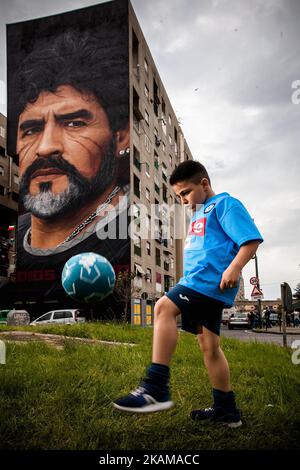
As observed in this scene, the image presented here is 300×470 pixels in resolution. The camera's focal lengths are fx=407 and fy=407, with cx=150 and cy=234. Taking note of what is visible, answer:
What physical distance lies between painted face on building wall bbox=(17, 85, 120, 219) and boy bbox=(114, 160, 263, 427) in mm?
27562

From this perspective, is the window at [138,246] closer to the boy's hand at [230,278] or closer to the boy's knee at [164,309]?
the boy's knee at [164,309]

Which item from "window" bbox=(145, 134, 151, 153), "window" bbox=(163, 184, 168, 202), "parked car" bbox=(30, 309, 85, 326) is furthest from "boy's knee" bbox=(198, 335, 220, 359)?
"window" bbox=(163, 184, 168, 202)

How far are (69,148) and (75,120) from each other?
2213 millimetres

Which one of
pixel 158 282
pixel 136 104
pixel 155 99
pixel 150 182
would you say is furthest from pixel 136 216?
pixel 155 99

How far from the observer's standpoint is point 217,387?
2.69 meters

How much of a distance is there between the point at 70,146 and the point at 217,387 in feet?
96.9

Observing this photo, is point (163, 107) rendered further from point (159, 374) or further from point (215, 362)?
point (159, 374)

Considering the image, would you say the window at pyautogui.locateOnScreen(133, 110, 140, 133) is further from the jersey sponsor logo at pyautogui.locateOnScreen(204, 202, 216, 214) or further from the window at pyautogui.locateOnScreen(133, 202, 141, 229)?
the jersey sponsor logo at pyautogui.locateOnScreen(204, 202, 216, 214)

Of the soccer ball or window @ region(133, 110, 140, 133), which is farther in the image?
window @ region(133, 110, 140, 133)

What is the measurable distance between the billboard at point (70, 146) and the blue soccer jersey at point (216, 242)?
26.3 meters

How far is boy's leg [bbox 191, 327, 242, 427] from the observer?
2.62m

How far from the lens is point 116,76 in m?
31.1

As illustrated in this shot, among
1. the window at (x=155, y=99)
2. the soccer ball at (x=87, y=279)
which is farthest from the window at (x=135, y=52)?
the soccer ball at (x=87, y=279)
